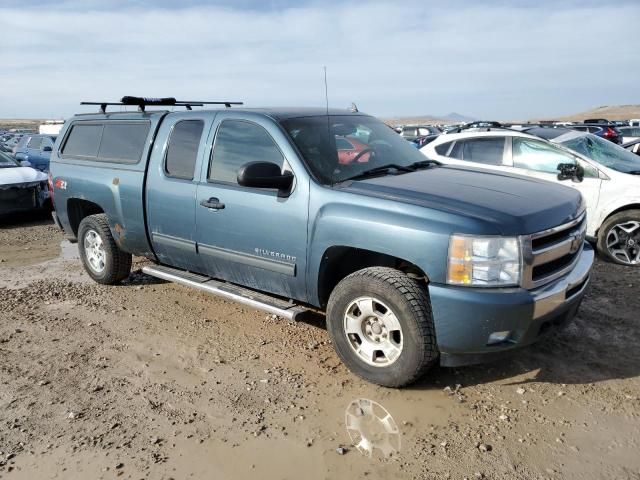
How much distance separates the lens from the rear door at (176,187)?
4664mm

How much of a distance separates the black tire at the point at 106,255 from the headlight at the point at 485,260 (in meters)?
3.95

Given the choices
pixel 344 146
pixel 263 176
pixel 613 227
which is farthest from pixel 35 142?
pixel 613 227

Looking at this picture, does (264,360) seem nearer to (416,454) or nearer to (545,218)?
(416,454)

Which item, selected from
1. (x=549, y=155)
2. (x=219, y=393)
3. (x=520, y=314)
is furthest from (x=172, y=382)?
(x=549, y=155)

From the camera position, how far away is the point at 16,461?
298cm

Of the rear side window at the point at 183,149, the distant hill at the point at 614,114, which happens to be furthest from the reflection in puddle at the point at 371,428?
the distant hill at the point at 614,114

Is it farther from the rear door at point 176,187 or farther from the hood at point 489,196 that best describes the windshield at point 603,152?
the rear door at point 176,187

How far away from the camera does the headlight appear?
3150 millimetres

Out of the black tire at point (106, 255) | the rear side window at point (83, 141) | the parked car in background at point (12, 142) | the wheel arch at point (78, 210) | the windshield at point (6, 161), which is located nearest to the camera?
the black tire at point (106, 255)

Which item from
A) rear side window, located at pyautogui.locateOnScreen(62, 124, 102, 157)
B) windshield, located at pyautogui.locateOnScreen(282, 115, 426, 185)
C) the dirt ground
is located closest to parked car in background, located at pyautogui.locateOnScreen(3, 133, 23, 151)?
rear side window, located at pyautogui.locateOnScreen(62, 124, 102, 157)

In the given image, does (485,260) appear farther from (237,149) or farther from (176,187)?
(176,187)

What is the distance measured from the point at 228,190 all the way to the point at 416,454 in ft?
8.02

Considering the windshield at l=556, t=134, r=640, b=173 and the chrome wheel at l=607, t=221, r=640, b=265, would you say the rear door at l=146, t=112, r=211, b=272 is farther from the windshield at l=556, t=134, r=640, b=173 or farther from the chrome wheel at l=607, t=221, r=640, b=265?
the windshield at l=556, t=134, r=640, b=173

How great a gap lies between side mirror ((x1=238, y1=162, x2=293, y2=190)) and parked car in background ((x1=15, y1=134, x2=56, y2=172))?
509 inches
